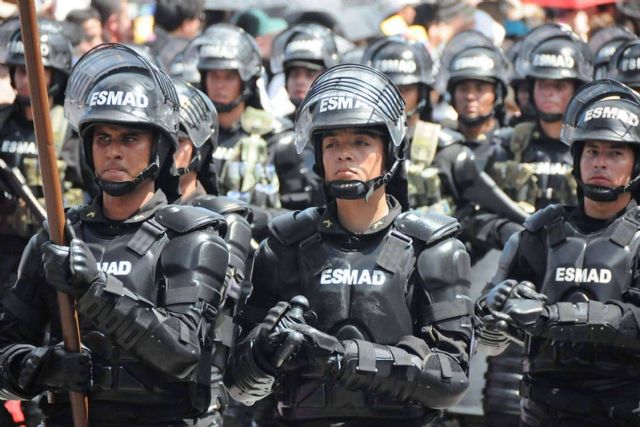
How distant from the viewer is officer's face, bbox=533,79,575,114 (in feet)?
40.0

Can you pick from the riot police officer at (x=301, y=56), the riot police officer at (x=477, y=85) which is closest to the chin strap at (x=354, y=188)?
the riot police officer at (x=301, y=56)

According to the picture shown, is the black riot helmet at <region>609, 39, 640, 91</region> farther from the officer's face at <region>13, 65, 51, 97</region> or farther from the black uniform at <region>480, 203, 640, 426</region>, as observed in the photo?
the black uniform at <region>480, 203, 640, 426</region>

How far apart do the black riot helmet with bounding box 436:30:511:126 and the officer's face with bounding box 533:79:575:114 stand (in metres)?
0.61

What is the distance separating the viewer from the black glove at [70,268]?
21.9 ft

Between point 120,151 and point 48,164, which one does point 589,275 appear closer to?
point 120,151

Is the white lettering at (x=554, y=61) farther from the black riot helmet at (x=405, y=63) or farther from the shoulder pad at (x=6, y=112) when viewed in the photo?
the shoulder pad at (x=6, y=112)

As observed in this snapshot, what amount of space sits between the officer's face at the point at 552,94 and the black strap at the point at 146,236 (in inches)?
216

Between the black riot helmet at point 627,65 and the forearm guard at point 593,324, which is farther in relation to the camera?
the black riot helmet at point 627,65

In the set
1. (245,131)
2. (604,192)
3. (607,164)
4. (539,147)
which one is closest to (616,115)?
(607,164)

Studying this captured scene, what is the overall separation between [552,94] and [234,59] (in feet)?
7.47

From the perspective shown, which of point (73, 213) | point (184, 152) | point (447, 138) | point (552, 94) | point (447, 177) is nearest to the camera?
point (73, 213)

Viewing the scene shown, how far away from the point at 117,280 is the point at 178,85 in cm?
275

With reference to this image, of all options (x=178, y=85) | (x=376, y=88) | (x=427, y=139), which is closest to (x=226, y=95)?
(x=427, y=139)

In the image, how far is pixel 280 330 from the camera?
22.4 feet
